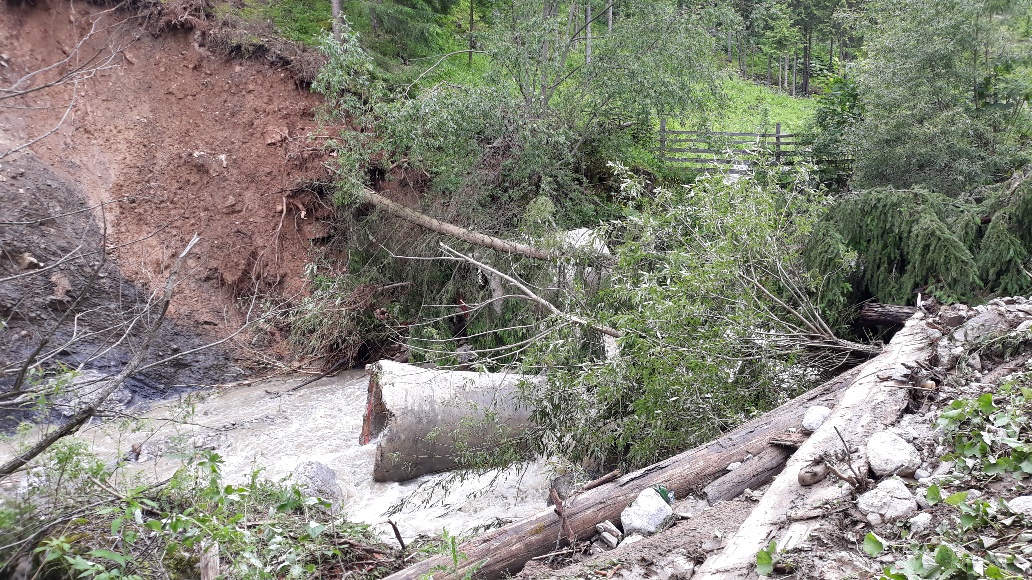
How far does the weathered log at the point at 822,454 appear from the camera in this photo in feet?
9.05

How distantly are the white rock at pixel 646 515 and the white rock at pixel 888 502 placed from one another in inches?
47.8

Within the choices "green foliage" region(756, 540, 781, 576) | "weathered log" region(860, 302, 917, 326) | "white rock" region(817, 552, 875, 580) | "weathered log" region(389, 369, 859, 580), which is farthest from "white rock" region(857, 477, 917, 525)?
"weathered log" region(860, 302, 917, 326)

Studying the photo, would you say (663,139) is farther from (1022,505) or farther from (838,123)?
(1022,505)

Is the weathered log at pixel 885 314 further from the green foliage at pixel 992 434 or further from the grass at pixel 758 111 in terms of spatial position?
the grass at pixel 758 111

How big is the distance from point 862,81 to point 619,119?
4.36 m

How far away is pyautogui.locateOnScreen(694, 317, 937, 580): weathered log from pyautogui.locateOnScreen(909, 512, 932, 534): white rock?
0.36m

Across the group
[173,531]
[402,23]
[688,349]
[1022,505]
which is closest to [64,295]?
[402,23]

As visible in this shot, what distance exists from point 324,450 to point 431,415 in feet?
5.18

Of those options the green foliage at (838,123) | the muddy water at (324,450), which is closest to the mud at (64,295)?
the muddy water at (324,450)

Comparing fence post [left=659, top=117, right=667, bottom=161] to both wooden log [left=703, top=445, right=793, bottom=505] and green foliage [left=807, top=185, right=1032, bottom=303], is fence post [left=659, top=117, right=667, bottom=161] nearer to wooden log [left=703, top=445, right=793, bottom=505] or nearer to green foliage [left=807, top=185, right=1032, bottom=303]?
green foliage [left=807, top=185, right=1032, bottom=303]

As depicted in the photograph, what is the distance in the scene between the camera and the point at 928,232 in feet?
22.4

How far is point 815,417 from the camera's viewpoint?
3.92 metres

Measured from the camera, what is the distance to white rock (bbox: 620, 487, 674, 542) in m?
3.71

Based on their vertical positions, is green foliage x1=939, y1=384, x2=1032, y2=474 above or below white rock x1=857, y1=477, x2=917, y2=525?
above
